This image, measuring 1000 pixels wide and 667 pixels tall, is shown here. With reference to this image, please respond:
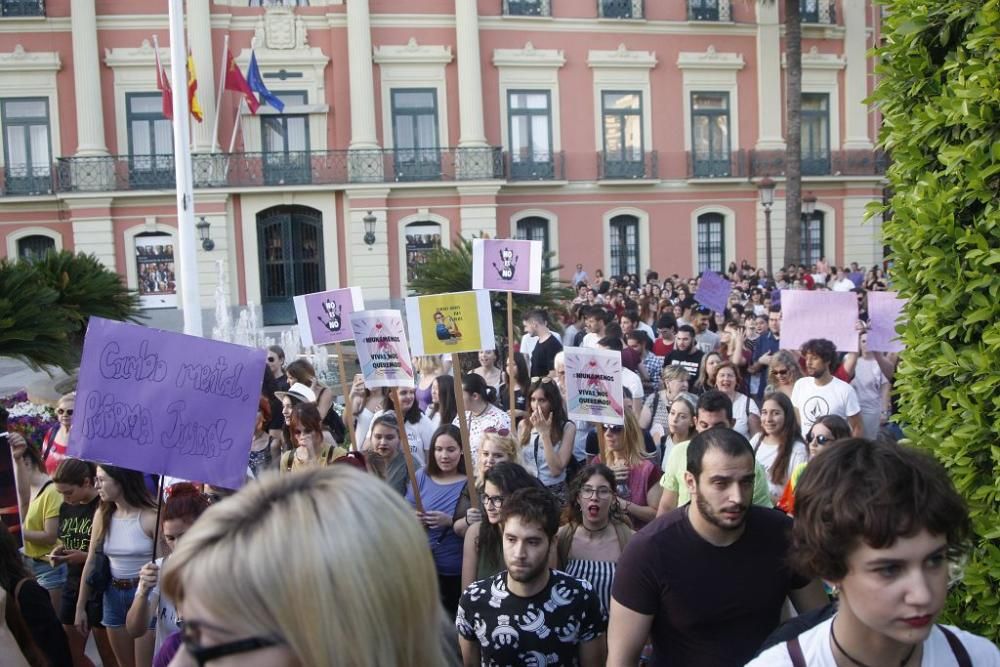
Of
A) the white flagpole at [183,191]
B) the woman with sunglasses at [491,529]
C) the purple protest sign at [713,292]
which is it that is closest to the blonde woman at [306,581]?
the woman with sunglasses at [491,529]

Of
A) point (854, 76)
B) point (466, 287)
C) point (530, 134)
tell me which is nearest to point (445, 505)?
point (466, 287)

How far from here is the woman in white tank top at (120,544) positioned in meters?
5.07

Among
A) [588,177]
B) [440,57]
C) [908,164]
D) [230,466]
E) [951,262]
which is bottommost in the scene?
[230,466]

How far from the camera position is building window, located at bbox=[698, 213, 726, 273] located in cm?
3269

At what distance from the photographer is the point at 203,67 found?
93.2ft

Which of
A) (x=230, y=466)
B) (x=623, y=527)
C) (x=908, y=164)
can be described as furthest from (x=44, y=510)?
(x=908, y=164)

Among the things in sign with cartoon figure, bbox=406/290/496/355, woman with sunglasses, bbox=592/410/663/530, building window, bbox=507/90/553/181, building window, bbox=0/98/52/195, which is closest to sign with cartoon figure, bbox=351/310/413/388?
sign with cartoon figure, bbox=406/290/496/355

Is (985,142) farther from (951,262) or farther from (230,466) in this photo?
(230,466)

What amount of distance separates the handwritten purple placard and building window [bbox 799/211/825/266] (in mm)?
26439

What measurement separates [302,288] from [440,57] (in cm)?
848

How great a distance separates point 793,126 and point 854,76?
27.7ft

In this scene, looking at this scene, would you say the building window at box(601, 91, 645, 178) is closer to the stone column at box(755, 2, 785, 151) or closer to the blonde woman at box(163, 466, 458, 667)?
the stone column at box(755, 2, 785, 151)

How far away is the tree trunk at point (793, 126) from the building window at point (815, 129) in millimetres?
6705

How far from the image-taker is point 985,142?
131 inches
